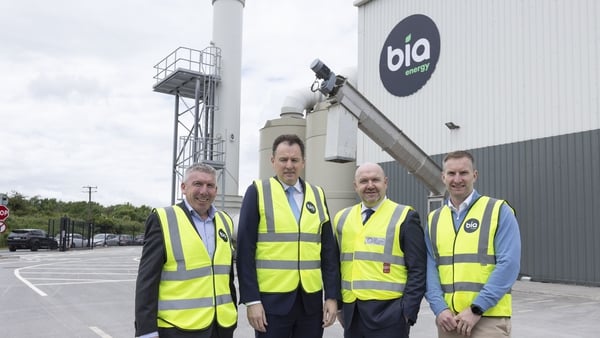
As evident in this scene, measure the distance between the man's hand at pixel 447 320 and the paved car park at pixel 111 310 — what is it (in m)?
3.93

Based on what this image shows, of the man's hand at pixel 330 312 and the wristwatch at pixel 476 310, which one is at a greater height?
the wristwatch at pixel 476 310

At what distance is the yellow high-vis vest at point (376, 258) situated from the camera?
3.90m

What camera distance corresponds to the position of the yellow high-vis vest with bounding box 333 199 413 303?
3896 mm

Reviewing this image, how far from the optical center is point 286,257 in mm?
3883

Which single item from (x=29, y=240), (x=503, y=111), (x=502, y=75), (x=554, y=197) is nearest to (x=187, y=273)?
(x=554, y=197)

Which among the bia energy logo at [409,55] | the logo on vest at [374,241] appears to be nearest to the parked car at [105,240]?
the bia energy logo at [409,55]

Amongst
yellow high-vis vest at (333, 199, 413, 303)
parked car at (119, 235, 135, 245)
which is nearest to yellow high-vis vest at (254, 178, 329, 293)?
yellow high-vis vest at (333, 199, 413, 303)

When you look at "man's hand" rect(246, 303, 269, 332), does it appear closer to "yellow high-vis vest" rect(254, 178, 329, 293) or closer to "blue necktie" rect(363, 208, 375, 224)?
"yellow high-vis vest" rect(254, 178, 329, 293)

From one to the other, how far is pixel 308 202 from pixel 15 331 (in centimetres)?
616

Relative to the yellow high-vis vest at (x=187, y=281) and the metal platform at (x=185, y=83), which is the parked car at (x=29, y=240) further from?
the yellow high-vis vest at (x=187, y=281)

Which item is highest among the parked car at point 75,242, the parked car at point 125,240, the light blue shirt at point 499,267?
the light blue shirt at point 499,267

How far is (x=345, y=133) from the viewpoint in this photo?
45.9 ft

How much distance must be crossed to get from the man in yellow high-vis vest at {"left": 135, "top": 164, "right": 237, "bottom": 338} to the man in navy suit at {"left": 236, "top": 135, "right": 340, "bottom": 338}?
21 cm

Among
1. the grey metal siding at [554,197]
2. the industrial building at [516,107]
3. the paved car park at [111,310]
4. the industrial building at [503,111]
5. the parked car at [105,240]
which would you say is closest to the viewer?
the paved car park at [111,310]
